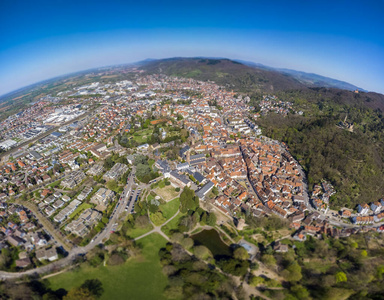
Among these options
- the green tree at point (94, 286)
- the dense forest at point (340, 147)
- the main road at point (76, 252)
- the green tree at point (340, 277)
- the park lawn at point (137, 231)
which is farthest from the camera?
the dense forest at point (340, 147)

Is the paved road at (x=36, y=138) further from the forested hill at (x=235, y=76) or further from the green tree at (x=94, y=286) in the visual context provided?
the forested hill at (x=235, y=76)

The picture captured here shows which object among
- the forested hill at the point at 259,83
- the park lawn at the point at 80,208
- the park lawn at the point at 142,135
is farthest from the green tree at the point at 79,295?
the forested hill at the point at 259,83

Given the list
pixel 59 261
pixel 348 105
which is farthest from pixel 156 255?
pixel 348 105

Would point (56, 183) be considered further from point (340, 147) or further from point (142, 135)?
point (340, 147)

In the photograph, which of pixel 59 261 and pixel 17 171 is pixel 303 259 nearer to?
pixel 59 261

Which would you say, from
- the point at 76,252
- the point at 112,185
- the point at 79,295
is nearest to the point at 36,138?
the point at 112,185
